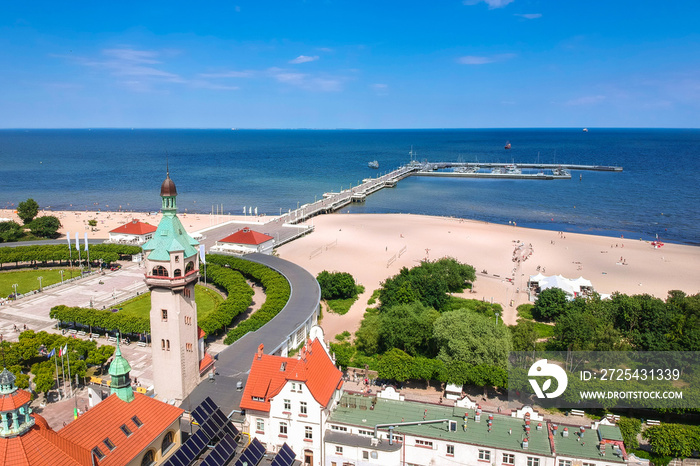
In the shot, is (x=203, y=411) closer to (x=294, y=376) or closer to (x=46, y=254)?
(x=294, y=376)

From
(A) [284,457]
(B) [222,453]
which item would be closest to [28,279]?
(B) [222,453]

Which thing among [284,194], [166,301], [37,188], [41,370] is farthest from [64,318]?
[37,188]

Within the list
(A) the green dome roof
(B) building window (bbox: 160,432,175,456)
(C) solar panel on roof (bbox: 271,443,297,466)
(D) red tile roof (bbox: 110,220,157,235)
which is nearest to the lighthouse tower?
(B) building window (bbox: 160,432,175,456)

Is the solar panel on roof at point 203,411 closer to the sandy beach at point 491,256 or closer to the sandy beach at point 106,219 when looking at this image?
the sandy beach at point 491,256

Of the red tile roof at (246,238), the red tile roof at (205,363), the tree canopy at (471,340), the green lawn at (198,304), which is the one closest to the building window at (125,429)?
the red tile roof at (205,363)

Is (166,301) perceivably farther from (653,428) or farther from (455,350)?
(653,428)
